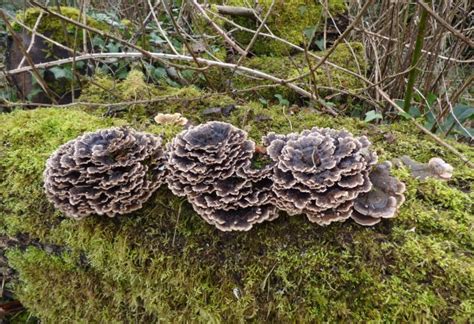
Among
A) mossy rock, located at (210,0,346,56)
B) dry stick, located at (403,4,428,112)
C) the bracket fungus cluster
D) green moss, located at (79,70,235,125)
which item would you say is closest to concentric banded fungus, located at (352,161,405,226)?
the bracket fungus cluster

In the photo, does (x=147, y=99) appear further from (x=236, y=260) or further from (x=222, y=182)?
(x=236, y=260)

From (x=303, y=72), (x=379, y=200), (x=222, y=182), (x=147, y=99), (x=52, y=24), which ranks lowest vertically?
(x=303, y=72)

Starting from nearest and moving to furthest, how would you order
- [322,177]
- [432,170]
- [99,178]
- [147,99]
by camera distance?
[322,177] → [99,178] → [432,170] → [147,99]

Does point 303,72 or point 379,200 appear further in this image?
point 303,72

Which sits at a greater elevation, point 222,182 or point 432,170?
point 222,182

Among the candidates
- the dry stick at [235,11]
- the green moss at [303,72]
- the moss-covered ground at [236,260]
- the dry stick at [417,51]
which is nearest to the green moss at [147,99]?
the green moss at [303,72]

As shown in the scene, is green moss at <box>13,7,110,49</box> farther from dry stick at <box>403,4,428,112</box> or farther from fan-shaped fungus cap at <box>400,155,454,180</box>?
fan-shaped fungus cap at <box>400,155,454,180</box>

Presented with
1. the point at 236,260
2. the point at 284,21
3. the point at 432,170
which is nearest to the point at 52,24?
the point at 284,21

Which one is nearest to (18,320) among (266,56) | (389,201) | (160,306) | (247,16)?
(160,306)
